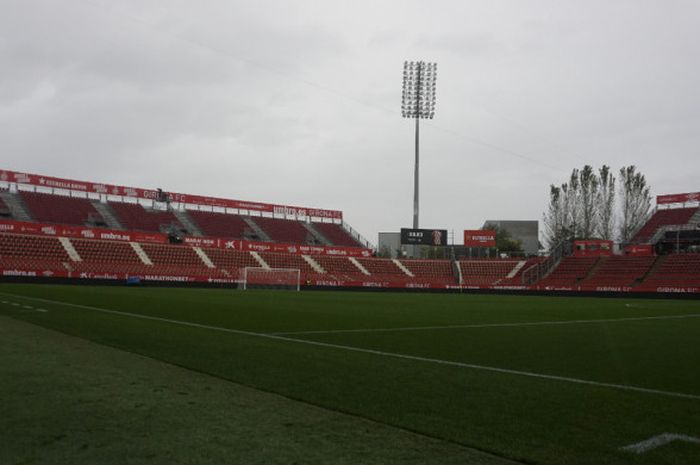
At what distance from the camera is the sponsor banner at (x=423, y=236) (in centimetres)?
6028

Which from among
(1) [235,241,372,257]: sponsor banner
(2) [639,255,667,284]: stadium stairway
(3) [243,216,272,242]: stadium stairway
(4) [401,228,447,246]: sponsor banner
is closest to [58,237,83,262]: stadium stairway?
(1) [235,241,372,257]: sponsor banner

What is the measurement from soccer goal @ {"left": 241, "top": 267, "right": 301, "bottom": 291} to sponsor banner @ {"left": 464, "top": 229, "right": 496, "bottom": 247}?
2073cm

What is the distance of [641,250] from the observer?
51562 millimetres

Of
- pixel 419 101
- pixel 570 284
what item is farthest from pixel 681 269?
pixel 419 101

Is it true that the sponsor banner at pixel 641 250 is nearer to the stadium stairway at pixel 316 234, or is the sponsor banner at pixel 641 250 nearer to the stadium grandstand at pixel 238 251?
the stadium grandstand at pixel 238 251

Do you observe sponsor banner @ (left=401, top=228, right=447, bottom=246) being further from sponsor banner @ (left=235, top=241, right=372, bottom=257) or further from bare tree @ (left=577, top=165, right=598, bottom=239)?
bare tree @ (left=577, top=165, right=598, bottom=239)

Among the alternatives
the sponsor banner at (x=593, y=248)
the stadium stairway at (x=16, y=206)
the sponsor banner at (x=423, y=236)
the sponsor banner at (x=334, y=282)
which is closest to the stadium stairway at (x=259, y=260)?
the sponsor banner at (x=334, y=282)

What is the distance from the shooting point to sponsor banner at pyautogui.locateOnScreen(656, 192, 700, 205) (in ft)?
194

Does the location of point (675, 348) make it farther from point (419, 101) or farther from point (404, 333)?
point (419, 101)

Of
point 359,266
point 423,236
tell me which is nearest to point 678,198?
point 423,236

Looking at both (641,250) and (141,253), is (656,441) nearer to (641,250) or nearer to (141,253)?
(141,253)

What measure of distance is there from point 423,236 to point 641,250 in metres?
20.7

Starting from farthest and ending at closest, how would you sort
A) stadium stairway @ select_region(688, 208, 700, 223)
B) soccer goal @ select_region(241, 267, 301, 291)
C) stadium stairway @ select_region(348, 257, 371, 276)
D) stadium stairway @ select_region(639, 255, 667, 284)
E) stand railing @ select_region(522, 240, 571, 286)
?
1. stadium stairway @ select_region(348, 257, 371, 276)
2. stadium stairway @ select_region(688, 208, 700, 223)
3. stand railing @ select_region(522, 240, 571, 286)
4. stadium stairway @ select_region(639, 255, 667, 284)
5. soccer goal @ select_region(241, 267, 301, 291)

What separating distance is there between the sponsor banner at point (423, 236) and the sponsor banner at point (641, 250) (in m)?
18.0
